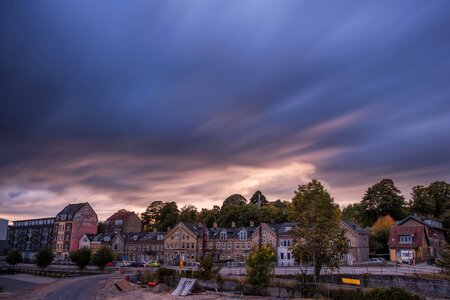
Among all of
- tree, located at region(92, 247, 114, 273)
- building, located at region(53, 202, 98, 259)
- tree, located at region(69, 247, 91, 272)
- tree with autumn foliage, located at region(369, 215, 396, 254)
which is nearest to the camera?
tree, located at region(92, 247, 114, 273)

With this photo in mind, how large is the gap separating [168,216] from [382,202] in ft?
222

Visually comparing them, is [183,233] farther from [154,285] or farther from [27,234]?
[27,234]

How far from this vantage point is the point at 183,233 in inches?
3898

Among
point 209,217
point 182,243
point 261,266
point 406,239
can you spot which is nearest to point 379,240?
point 406,239

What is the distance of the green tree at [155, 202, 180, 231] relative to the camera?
133 metres

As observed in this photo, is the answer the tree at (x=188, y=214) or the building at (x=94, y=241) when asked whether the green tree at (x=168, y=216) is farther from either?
the building at (x=94, y=241)

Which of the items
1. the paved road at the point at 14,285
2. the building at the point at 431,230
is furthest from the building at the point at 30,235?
the building at the point at 431,230

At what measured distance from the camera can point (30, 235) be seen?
138m

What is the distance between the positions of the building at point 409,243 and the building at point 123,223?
82339 millimetres

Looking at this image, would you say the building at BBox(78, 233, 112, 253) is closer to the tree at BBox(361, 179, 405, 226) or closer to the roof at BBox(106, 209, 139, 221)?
the roof at BBox(106, 209, 139, 221)

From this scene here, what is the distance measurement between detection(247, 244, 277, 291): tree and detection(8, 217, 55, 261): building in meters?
103

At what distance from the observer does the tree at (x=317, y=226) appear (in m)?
50.7

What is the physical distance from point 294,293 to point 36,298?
91.3 feet

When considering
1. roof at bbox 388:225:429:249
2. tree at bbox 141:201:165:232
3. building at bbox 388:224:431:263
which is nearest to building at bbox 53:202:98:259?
tree at bbox 141:201:165:232
